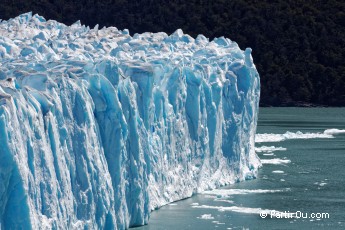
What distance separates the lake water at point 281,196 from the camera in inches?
696

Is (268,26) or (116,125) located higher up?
(268,26)

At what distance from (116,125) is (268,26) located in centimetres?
4075

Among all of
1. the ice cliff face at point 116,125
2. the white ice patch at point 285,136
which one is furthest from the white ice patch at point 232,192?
the white ice patch at point 285,136

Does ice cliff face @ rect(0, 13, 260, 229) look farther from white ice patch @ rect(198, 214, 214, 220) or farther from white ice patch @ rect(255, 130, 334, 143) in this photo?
white ice patch @ rect(255, 130, 334, 143)

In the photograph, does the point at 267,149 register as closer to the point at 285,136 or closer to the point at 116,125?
the point at 285,136

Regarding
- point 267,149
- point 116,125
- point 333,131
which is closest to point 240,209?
point 116,125

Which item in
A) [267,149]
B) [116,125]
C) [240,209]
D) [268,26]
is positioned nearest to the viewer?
[116,125]

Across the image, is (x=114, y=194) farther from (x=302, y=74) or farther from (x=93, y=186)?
(x=302, y=74)

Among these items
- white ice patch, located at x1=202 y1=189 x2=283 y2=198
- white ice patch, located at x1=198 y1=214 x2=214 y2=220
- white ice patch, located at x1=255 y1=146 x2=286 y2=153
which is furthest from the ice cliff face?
white ice patch, located at x1=255 y1=146 x2=286 y2=153

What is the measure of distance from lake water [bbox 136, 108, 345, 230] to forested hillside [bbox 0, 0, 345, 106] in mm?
19564

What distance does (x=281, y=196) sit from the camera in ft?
68.3

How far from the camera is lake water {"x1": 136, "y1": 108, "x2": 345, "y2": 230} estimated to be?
17.7m

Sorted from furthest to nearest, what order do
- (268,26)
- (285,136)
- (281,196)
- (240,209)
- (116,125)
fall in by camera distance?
(268,26), (285,136), (281,196), (240,209), (116,125)

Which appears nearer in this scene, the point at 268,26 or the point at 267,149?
the point at 267,149
